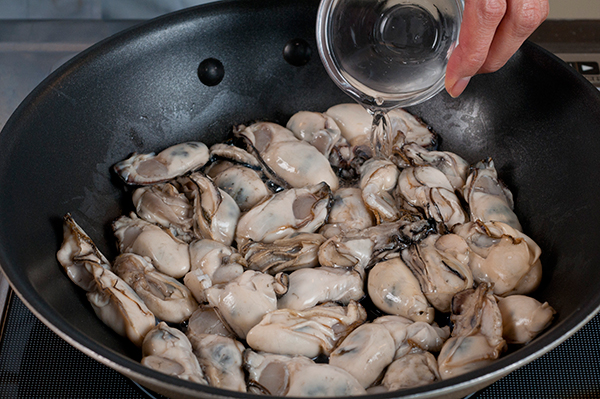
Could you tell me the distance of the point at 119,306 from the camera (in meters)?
0.91

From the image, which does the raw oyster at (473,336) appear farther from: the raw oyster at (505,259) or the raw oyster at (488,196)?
the raw oyster at (488,196)

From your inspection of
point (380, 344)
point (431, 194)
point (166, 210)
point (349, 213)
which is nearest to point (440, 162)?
point (431, 194)

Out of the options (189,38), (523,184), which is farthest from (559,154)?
(189,38)

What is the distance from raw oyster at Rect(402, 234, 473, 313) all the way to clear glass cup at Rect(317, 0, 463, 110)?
1.08ft

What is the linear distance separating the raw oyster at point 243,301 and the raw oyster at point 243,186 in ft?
0.92

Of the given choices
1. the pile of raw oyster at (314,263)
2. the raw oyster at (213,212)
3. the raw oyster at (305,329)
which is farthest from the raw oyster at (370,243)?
the raw oyster at (213,212)

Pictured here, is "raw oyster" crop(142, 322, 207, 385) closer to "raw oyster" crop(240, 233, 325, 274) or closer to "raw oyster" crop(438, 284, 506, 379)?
"raw oyster" crop(240, 233, 325, 274)

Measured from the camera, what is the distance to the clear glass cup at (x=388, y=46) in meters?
1.14

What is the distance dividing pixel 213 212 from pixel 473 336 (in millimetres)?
572

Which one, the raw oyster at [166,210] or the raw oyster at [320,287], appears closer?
the raw oyster at [320,287]

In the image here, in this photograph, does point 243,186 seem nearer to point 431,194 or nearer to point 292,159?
point 292,159

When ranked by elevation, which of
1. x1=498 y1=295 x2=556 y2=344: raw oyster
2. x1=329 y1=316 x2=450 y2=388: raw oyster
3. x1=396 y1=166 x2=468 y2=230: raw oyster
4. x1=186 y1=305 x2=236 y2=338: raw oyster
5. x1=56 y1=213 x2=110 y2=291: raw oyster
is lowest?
x1=186 y1=305 x2=236 y2=338: raw oyster

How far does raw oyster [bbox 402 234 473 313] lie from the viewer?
98 centimetres

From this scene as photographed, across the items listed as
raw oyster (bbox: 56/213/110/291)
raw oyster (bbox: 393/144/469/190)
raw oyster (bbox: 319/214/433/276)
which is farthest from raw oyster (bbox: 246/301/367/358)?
raw oyster (bbox: 393/144/469/190)
